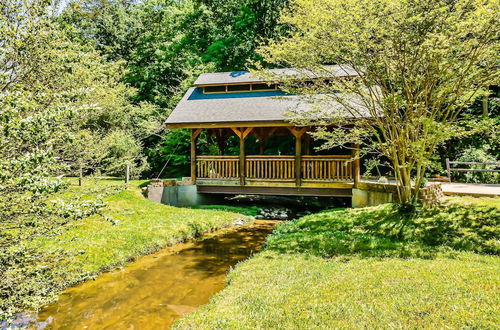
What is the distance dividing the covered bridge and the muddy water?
458 centimetres

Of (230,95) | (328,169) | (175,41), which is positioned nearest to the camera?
(328,169)

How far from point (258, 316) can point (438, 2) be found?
7.14 m

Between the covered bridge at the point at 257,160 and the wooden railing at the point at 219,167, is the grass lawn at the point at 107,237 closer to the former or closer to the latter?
the covered bridge at the point at 257,160

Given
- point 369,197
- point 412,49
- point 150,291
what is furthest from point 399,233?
point 150,291

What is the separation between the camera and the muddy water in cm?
477

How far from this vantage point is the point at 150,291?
5824 millimetres

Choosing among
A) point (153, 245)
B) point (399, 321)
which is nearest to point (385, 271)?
point (399, 321)

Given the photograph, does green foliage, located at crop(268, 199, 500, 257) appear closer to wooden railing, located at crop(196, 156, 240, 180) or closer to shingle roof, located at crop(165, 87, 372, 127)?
shingle roof, located at crop(165, 87, 372, 127)

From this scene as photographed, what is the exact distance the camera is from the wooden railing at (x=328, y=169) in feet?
39.3

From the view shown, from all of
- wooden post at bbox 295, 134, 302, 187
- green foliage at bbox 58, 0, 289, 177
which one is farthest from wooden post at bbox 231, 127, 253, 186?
green foliage at bbox 58, 0, 289, 177

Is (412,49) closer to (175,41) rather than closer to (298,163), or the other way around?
(298,163)

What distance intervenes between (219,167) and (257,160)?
1.67m

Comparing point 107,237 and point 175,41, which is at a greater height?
point 175,41

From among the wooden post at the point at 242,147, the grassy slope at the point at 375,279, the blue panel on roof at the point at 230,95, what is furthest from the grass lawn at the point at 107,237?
the blue panel on roof at the point at 230,95
